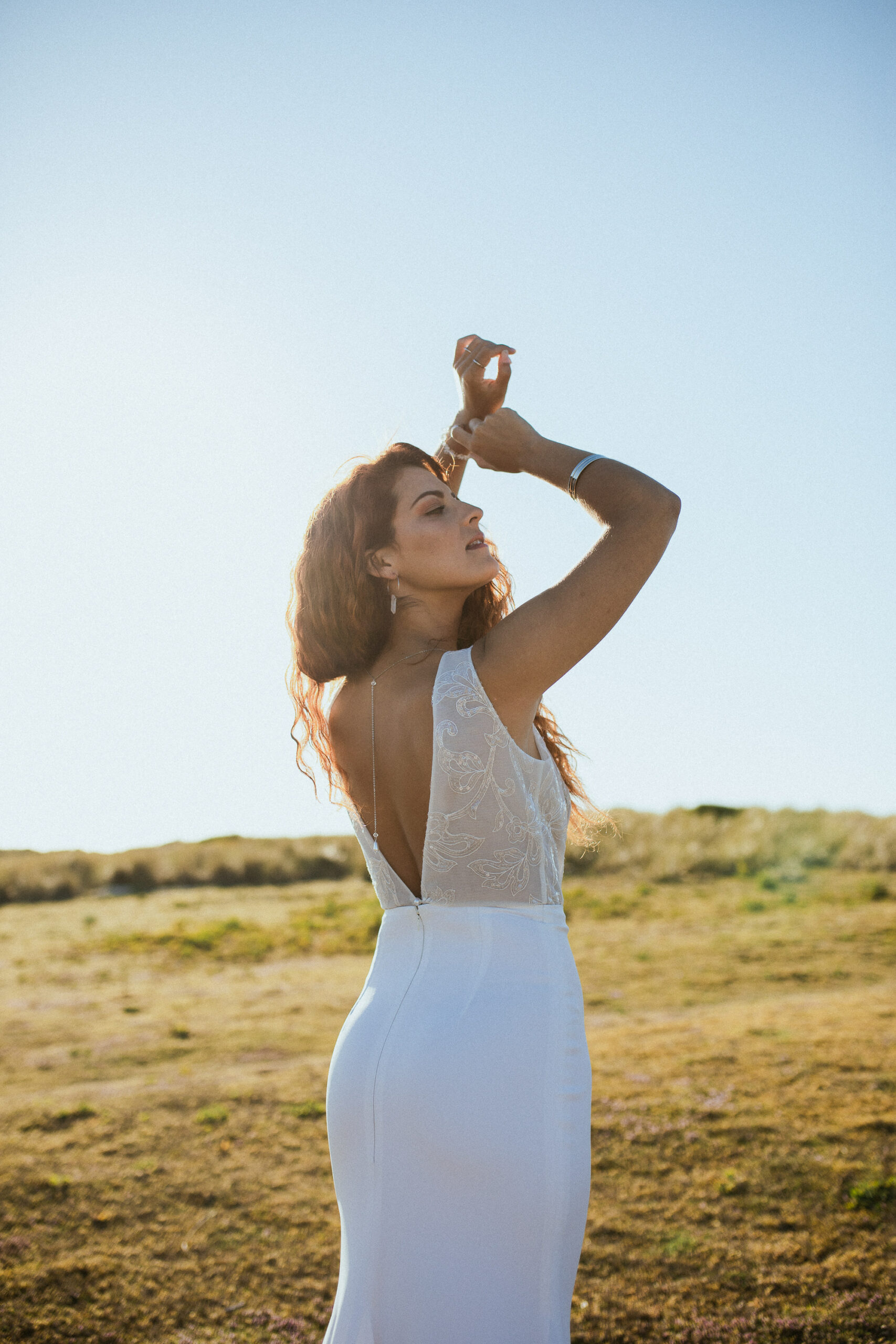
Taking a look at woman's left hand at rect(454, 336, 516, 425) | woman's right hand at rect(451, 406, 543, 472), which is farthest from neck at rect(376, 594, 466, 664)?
woman's left hand at rect(454, 336, 516, 425)

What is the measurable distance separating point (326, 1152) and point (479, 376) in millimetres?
4262

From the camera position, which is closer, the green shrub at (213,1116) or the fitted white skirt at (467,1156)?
the fitted white skirt at (467,1156)

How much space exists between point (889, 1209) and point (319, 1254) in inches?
97.2

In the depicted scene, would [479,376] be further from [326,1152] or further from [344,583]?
[326,1152]

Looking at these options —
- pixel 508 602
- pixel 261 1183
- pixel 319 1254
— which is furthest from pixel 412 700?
pixel 261 1183

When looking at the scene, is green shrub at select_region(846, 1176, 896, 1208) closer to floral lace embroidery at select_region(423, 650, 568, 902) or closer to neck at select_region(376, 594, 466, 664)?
floral lace embroidery at select_region(423, 650, 568, 902)

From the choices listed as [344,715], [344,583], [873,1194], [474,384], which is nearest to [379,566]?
[344,583]

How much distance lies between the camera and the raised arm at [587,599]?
161 centimetres

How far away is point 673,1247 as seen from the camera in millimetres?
3855

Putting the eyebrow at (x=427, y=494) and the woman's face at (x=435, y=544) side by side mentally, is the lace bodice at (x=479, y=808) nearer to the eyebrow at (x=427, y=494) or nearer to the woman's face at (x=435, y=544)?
the woman's face at (x=435, y=544)

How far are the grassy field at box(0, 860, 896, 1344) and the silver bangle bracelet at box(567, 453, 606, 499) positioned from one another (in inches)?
126

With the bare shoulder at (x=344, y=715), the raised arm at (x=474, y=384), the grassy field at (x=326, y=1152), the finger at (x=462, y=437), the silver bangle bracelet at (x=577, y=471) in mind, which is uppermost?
the raised arm at (x=474, y=384)

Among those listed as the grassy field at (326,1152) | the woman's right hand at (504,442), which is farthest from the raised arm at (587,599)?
the grassy field at (326,1152)

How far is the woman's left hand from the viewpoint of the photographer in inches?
85.0
